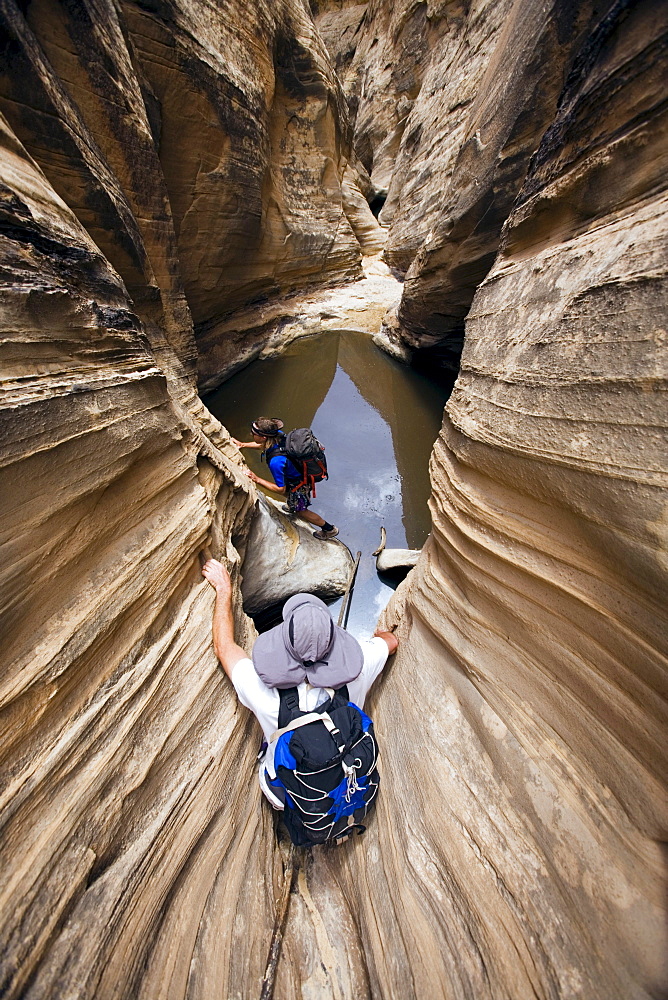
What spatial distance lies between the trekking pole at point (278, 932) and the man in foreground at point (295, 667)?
0.25 meters

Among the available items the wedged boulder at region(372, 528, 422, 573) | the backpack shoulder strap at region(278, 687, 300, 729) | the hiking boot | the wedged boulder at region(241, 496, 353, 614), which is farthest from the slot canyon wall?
the hiking boot

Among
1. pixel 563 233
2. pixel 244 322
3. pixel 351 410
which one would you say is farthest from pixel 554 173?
pixel 244 322

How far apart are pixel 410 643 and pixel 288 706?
86 centimetres

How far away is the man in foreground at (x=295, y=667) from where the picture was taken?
1400mm

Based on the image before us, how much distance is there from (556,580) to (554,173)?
2013 millimetres

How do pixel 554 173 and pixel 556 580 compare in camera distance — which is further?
pixel 554 173

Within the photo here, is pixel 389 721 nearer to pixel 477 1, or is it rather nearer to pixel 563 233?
pixel 563 233

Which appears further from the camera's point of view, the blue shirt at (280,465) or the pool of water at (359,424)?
the pool of water at (359,424)

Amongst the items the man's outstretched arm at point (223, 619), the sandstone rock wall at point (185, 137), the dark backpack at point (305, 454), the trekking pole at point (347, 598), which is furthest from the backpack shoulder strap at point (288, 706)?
the sandstone rock wall at point (185, 137)

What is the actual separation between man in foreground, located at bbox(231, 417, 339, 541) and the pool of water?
0.33 meters

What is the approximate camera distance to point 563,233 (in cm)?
179

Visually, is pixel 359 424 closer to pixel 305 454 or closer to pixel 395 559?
pixel 305 454

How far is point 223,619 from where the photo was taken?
6.04 ft

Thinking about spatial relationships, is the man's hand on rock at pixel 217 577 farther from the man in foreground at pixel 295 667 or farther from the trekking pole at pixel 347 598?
the trekking pole at pixel 347 598
